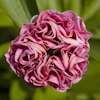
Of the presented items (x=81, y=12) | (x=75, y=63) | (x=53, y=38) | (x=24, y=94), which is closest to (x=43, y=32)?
(x=53, y=38)

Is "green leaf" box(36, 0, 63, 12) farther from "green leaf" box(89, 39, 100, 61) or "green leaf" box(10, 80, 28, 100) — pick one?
"green leaf" box(10, 80, 28, 100)

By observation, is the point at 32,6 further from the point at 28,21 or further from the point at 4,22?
the point at 4,22

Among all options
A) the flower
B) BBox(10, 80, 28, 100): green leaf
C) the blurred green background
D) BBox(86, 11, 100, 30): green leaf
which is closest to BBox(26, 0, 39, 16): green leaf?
the blurred green background

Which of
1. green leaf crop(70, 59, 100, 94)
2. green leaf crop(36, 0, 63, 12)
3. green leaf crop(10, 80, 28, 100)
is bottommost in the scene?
green leaf crop(70, 59, 100, 94)

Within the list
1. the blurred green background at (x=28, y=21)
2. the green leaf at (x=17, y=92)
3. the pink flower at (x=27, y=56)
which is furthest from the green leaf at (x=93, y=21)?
the green leaf at (x=17, y=92)

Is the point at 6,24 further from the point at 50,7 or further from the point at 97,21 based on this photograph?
the point at 97,21

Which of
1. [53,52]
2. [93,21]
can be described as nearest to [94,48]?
[93,21]

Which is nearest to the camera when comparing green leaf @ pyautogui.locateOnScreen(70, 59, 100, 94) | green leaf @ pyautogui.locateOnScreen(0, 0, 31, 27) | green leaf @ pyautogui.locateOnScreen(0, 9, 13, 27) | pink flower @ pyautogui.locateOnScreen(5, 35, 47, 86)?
pink flower @ pyautogui.locateOnScreen(5, 35, 47, 86)

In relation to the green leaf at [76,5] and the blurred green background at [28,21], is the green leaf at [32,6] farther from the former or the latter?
the green leaf at [76,5]
